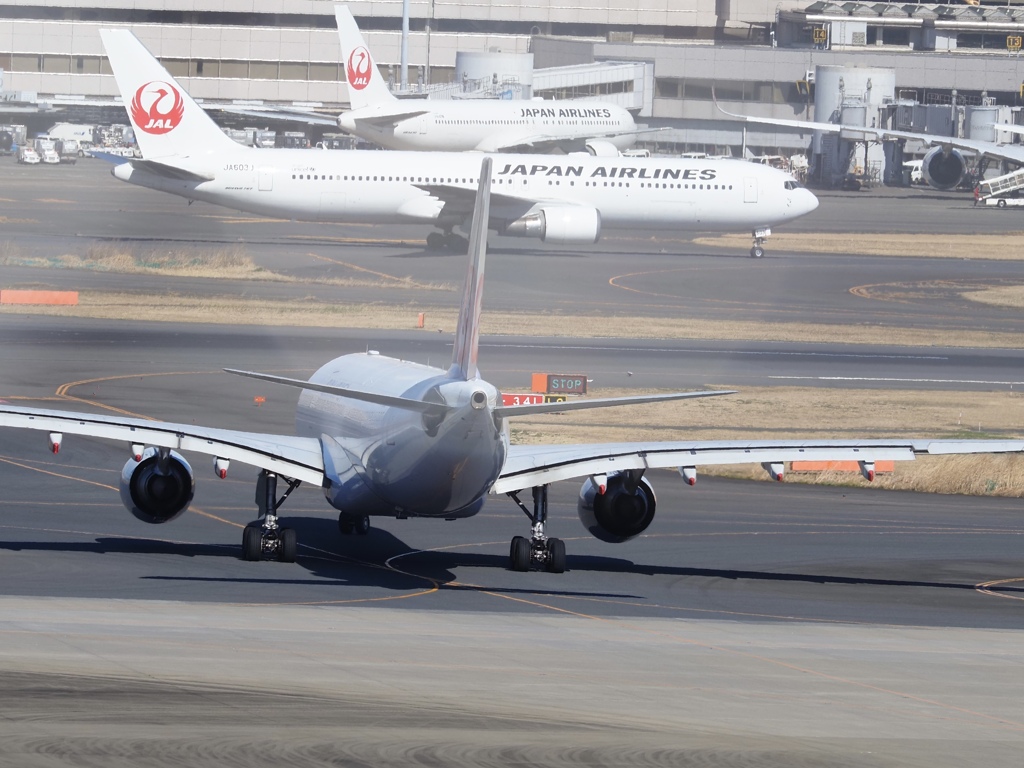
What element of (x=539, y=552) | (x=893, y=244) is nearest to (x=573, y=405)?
(x=539, y=552)

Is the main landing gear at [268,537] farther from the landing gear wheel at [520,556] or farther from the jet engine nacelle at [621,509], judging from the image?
the jet engine nacelle at [621,509]

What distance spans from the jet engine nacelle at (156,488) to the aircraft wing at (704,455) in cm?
527

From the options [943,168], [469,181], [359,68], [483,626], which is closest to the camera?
[483,626]

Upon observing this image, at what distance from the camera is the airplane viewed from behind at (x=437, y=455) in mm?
24016

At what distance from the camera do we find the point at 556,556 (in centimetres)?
2725

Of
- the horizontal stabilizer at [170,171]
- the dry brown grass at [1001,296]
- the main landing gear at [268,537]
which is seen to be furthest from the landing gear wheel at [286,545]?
the horizontal stabilizer at [170,171]

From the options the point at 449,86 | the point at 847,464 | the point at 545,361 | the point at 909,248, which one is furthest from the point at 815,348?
the point at 449,86

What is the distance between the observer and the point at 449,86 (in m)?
152

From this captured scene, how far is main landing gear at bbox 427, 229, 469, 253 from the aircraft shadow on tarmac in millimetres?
53670

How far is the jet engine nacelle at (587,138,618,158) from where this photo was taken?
117 m

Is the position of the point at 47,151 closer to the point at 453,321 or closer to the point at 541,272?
the point at 541,272

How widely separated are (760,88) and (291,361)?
406 feet

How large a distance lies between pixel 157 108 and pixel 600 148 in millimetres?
46516

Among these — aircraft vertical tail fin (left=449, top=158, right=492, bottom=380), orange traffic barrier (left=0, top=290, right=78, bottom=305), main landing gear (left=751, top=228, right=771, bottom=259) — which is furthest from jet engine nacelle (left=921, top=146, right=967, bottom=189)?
aircraft vertical tail fin (left=449, top=158, right=492, bottom=380)
